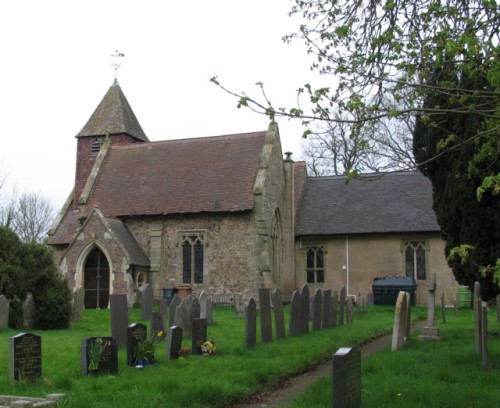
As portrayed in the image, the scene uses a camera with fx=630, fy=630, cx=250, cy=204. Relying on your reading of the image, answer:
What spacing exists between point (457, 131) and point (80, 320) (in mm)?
11444

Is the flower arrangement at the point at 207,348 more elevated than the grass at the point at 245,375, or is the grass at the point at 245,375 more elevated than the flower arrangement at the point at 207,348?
the flower arrangement at the point at 207,348

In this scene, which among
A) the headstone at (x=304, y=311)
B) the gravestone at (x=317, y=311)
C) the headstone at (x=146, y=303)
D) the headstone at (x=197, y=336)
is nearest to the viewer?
the headstone at (x=197, y=336)

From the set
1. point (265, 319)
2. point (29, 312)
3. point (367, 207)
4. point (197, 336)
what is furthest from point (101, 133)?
point (197, 336)

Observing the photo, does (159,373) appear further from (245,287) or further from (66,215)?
(66,215)

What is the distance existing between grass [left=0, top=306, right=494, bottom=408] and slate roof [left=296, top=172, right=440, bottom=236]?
13.7m

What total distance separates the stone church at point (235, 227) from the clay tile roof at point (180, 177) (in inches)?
2.1

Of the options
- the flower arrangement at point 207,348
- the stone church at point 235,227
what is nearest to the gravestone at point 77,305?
the stone church at point 235,227

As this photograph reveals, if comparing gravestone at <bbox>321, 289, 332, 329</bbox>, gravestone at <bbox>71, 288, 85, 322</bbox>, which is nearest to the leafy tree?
gravestone at <bbox>71, 288, 85, 322</bbox>

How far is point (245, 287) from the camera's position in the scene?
84.0ft

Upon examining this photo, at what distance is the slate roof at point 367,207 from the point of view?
26938 millimetres

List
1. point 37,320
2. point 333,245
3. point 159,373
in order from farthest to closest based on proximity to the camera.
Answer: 1. point 333,245
2. point 37,320
3. point 159,373

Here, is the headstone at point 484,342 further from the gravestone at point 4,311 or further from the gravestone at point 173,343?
the gravestone at point 4,311

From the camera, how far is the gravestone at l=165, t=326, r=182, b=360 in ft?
33.0

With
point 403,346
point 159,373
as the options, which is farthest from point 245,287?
point 159,373
